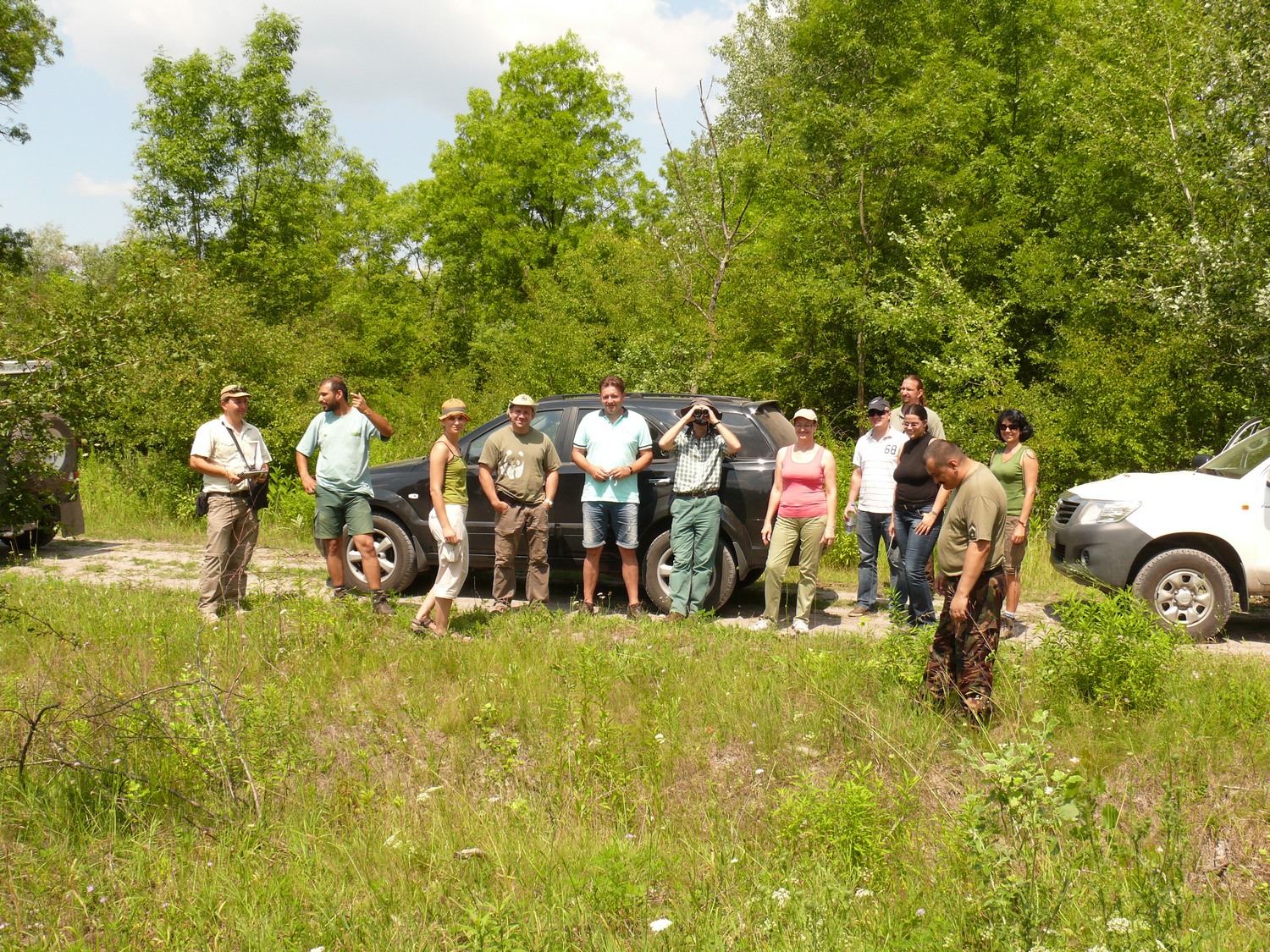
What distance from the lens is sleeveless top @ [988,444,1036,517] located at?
25.2ft

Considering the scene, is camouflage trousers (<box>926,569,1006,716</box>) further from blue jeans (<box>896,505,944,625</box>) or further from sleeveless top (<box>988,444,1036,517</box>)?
sleeveless top (<box>988,444,1036,517</box>)

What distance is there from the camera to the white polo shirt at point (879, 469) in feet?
26.8

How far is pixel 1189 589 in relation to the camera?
7.92m

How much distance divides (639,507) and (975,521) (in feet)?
12.6

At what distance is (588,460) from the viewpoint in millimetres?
8125

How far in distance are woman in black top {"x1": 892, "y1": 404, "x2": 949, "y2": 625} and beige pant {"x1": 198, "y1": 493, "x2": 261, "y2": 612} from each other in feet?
16.8

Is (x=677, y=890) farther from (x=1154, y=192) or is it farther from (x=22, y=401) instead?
(x=1154, y=192)

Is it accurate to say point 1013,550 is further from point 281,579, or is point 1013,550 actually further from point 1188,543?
point 281,579

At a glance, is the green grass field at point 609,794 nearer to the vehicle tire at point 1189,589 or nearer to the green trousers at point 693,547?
the green trousers at point 693,547

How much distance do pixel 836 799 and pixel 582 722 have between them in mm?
1719

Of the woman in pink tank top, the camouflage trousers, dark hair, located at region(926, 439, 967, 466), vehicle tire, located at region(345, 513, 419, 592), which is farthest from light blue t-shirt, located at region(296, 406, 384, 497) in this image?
the camouflage trousers

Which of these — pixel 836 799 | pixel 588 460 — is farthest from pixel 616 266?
pixel 836 799

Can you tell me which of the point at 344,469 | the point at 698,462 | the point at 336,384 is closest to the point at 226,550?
the point at 344,469

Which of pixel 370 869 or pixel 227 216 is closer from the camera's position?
pixel 370 869
